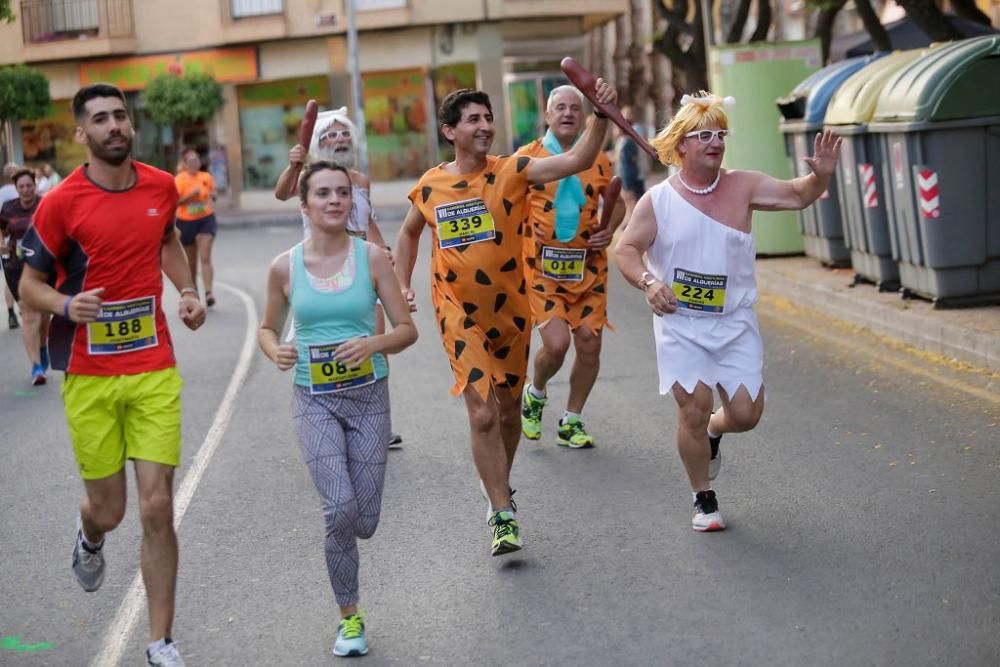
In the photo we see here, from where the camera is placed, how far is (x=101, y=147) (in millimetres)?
5672

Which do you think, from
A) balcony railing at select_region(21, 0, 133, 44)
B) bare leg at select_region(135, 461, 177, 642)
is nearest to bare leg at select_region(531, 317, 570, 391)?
bare leg at select_region(135, 461, 177, 642)

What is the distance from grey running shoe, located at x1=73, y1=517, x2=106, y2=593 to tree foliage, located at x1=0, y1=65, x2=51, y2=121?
3750cm

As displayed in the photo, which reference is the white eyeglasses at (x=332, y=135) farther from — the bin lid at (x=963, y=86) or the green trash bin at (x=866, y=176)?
the green trash bin at (x=866, y=176)

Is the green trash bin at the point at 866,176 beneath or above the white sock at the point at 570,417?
above

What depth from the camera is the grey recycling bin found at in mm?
16453

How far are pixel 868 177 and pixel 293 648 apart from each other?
994 centimetres

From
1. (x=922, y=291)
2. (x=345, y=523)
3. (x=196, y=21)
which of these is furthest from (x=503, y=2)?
(x=345, y=523)

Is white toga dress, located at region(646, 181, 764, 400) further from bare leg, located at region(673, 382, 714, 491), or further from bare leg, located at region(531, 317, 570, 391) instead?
bare leg, located at region(531, 317, 570, 391)

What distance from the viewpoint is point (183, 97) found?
44.2m

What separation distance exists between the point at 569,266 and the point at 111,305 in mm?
3850

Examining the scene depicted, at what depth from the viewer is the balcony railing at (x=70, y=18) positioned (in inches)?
1843

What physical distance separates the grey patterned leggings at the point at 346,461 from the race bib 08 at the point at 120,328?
605 millimetres

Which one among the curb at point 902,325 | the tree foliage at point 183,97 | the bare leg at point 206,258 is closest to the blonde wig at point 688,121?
the curb at point 902,325

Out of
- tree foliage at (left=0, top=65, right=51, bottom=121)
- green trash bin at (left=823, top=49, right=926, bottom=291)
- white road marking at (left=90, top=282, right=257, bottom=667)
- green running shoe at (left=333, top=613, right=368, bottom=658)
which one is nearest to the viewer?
green running shoe at (left=333, top=613, right=368, bottom=658)
